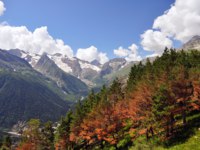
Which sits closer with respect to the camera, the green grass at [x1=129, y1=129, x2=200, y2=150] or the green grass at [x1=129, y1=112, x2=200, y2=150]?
the green grass at [x1=129, y1=129, x2=200, y2=150]

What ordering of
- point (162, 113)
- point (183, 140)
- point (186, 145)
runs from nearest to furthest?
point (186, 145) < point (183, 140) < point (162, 113)

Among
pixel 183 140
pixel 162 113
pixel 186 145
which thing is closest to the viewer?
pixel 186 145

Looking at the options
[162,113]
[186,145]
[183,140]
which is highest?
[162,113]

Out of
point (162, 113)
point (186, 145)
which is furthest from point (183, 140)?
point (162, 113)

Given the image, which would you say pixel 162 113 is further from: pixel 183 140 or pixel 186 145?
pixel 186 145

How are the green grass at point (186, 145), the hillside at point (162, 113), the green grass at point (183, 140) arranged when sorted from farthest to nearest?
the hillside at point (162, 113) → the green grass at point (183, 140) → the green grass at point (186, 145)

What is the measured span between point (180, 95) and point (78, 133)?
1831 inches

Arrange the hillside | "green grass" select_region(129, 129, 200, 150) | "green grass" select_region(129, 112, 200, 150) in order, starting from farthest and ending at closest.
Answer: the hillside → "green grass" select_region(129, 112, 200, 150) → "green grass" select_region(129, 129, 200, 150)

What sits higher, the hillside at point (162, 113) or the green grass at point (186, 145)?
the hillside at point (162, 113)

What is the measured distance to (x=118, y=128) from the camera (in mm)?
66875

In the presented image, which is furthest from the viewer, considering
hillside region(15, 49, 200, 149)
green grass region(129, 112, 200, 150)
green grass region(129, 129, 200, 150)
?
hillside region(15, 49, 200, 149)

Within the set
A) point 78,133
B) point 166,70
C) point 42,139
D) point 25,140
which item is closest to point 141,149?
point 166,70

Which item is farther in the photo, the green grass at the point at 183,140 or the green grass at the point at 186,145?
the green grass at the point at 183,140

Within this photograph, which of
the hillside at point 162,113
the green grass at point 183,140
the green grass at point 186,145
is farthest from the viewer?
the hillside at point 162,113
